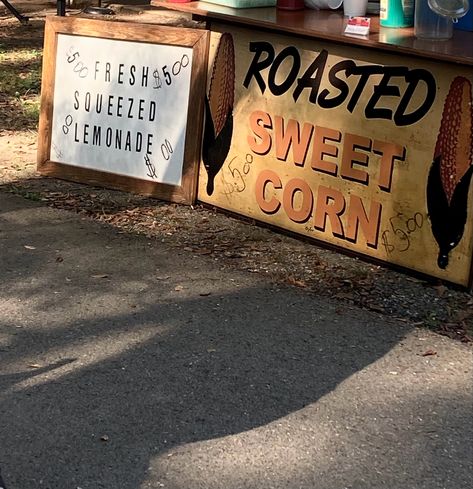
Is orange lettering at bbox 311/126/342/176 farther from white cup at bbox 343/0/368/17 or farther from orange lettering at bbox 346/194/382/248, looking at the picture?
white cup at bbox 343/0/368/17

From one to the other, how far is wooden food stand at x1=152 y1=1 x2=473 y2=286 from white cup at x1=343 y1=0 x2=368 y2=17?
6cm

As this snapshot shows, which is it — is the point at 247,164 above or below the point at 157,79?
below

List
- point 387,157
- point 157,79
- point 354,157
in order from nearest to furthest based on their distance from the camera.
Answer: point 387,157, point 354,157, point 157,79

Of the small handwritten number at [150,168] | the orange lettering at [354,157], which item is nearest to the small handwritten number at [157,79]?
the small handwritten number at [150,168]

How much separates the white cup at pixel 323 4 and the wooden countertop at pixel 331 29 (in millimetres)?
29

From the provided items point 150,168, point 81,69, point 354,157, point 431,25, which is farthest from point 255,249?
point 81,69

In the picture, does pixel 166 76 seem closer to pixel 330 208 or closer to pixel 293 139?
pixel 293 139

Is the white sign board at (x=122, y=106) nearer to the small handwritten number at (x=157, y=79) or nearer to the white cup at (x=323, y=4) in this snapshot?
the small handwritten number at (x=157, y=79)

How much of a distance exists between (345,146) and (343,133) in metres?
0.07

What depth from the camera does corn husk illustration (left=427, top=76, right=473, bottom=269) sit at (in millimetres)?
4641

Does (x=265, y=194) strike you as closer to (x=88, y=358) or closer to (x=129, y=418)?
(x=88, y=358)

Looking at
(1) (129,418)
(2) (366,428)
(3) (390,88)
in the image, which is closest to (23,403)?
(1) (129,418)

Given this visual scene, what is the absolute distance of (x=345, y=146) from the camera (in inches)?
202

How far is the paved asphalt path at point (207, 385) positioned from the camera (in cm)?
339
